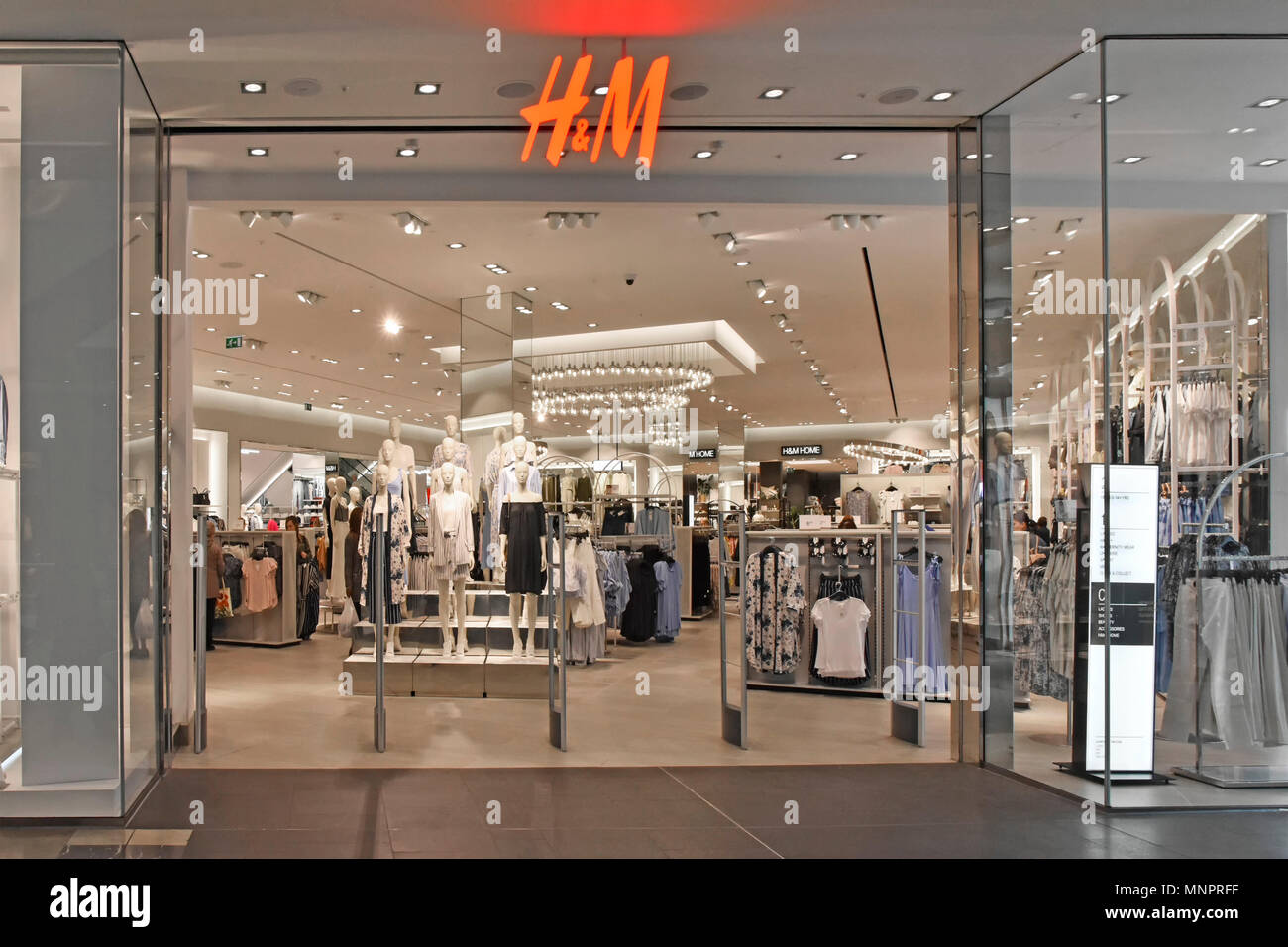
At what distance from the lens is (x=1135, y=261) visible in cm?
540

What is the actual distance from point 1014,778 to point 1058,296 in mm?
2625

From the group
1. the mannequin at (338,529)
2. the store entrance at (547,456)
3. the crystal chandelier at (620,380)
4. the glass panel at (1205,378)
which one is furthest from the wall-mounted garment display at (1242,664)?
the mannequin at (338,529)

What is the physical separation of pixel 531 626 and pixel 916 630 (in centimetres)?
299

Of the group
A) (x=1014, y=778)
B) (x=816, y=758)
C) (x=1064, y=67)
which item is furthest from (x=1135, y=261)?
(x=816, y=758)

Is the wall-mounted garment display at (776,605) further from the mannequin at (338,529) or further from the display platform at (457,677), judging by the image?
the mannequin at (338,529)

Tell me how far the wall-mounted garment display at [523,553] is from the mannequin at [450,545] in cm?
33

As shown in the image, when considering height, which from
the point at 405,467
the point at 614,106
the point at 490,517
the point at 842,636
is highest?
the point at 614,106

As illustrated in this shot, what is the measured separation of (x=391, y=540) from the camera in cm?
716

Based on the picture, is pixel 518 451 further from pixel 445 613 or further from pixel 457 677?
pixel 457 677

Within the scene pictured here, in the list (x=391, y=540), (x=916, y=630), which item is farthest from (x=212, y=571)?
(x=916, y=630)

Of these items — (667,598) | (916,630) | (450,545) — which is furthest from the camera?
(667,598)

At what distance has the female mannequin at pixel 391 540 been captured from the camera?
281 inches

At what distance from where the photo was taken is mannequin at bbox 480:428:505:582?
8.11m
